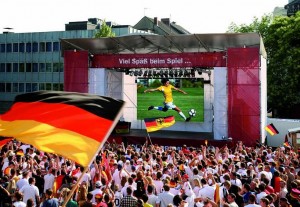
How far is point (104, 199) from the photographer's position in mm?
8078

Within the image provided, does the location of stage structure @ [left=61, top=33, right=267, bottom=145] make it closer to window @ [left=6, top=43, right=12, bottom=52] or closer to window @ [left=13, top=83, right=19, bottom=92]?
window @ [left=13, top=83, right=19, bottom=92]

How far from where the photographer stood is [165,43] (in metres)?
25.7

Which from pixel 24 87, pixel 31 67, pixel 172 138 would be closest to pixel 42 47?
pixel 31 67

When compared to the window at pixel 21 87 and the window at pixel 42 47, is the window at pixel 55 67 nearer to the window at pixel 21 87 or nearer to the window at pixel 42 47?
the window at pixel 42 47

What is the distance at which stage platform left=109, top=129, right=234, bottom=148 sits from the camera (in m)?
24.2

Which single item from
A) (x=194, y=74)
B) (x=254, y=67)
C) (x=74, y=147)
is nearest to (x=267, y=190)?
(x=74, y=147)

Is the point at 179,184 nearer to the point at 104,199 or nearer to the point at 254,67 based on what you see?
the point at 104,199

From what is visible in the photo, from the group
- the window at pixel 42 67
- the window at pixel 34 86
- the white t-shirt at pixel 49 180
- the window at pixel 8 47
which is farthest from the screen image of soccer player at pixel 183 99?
the window at pixel 8 47

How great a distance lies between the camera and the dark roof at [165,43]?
23312 millimetres

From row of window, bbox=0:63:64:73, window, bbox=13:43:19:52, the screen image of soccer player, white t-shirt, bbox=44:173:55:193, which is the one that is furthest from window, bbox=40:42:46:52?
white t-shirt, bbox=44:173:55:193

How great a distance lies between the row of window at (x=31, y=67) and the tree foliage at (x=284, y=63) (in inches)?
988

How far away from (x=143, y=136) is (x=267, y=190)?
680 inches

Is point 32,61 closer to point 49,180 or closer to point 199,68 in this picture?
point 199,68

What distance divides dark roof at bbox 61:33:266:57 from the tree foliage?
39.6ft
